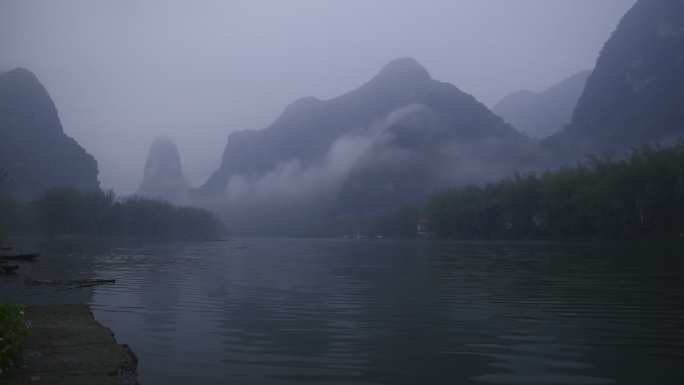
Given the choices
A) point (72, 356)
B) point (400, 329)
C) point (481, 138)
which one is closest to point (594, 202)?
point (400, 329)

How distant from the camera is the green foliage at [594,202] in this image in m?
60.5

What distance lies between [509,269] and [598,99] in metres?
147

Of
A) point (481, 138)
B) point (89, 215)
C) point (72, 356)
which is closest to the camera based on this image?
point (72, 356)

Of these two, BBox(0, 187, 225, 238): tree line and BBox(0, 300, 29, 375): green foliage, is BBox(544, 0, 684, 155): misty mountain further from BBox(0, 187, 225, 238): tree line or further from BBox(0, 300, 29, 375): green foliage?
BBox(0, 300, 29, 375): green foliage

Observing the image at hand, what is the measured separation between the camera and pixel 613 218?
62.8 m

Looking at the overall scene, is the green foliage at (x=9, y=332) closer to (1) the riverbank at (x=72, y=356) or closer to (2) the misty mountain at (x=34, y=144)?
(1) the riverbank at (x=72, y=356)

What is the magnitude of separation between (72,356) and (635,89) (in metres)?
159

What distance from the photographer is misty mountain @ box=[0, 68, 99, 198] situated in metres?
138

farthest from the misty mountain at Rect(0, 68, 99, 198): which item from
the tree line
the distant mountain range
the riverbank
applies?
the riverbank

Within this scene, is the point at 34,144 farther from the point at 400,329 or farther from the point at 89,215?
the point at 400,329

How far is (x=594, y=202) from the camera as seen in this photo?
65.0 meters

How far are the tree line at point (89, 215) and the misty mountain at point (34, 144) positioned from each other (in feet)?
81.9

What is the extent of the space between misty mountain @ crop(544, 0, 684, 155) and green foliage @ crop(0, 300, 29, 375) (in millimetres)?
123135

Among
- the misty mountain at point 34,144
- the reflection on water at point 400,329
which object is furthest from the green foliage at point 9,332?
the misty mountain at point 34,144
